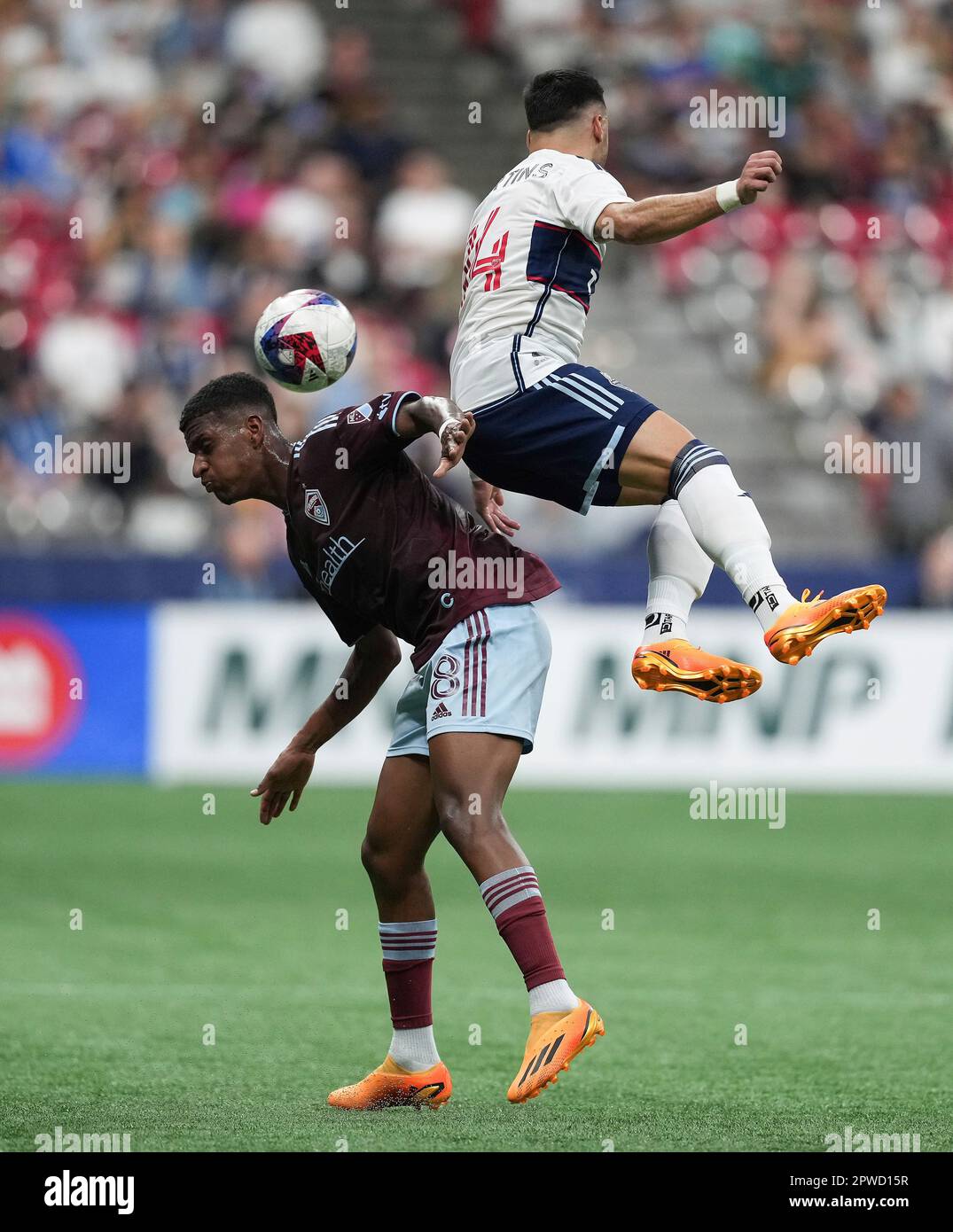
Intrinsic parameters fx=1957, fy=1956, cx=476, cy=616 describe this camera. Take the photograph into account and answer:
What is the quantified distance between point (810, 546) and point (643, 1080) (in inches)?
408

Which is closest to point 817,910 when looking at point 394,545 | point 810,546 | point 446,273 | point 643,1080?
point 643,1080

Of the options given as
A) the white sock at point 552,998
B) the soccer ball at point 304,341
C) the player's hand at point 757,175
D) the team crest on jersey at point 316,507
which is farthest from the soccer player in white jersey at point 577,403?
the white sock at point 552,998

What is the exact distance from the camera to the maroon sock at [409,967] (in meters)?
6.20

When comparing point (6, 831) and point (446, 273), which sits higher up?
point (446, 273)

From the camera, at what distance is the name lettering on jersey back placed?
5.74m

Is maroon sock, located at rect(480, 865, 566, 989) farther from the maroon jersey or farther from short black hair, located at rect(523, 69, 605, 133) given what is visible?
short black hair, located at rect(523, 69, 605, 133)

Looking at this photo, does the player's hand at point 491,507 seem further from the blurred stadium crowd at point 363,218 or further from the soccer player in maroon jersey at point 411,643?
the blurred stadium crowd at point 363,218

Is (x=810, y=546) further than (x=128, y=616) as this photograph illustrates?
Yes

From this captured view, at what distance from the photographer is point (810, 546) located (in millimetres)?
16406

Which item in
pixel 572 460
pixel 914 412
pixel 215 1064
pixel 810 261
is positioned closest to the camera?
pixel 572 460

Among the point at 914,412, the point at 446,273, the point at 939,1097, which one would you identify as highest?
the point at 446,273

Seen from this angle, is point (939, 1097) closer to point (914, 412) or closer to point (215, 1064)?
point (215, 1064)

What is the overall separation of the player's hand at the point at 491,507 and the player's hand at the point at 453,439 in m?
0.77

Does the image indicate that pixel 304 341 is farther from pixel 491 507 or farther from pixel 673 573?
pixel 673 573
